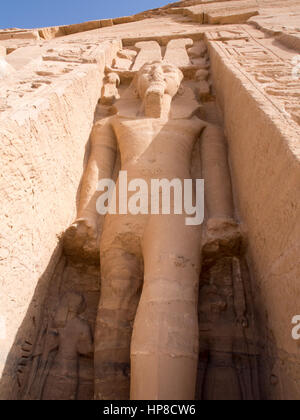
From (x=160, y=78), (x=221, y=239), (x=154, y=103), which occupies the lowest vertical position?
(x=221, y=239)

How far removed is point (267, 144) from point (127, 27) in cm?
643

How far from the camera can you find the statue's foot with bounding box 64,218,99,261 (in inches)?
109

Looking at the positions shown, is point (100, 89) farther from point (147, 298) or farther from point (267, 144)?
point (147, 298)

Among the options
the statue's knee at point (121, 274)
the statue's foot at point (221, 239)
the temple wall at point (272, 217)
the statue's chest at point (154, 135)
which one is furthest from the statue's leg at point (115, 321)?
the statue's chest at point (154, 135)

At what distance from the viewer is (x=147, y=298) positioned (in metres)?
2.21

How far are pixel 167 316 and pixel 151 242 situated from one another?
610mm

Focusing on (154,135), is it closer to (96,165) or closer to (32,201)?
(96,165)

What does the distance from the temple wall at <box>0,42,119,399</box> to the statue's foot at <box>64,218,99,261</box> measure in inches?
3.7

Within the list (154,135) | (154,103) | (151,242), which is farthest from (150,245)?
(154,103)

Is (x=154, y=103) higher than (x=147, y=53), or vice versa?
(x=147, y=53)

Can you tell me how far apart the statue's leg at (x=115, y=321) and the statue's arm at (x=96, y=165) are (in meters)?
0.49

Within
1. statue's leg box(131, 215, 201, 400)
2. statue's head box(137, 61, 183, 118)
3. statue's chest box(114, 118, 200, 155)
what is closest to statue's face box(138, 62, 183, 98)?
statue's head box(137, 61, 183, 118)

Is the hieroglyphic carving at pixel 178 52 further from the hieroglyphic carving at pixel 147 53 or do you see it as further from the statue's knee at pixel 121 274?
the statue's knee at pixel 121 274

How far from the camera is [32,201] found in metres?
2.38
